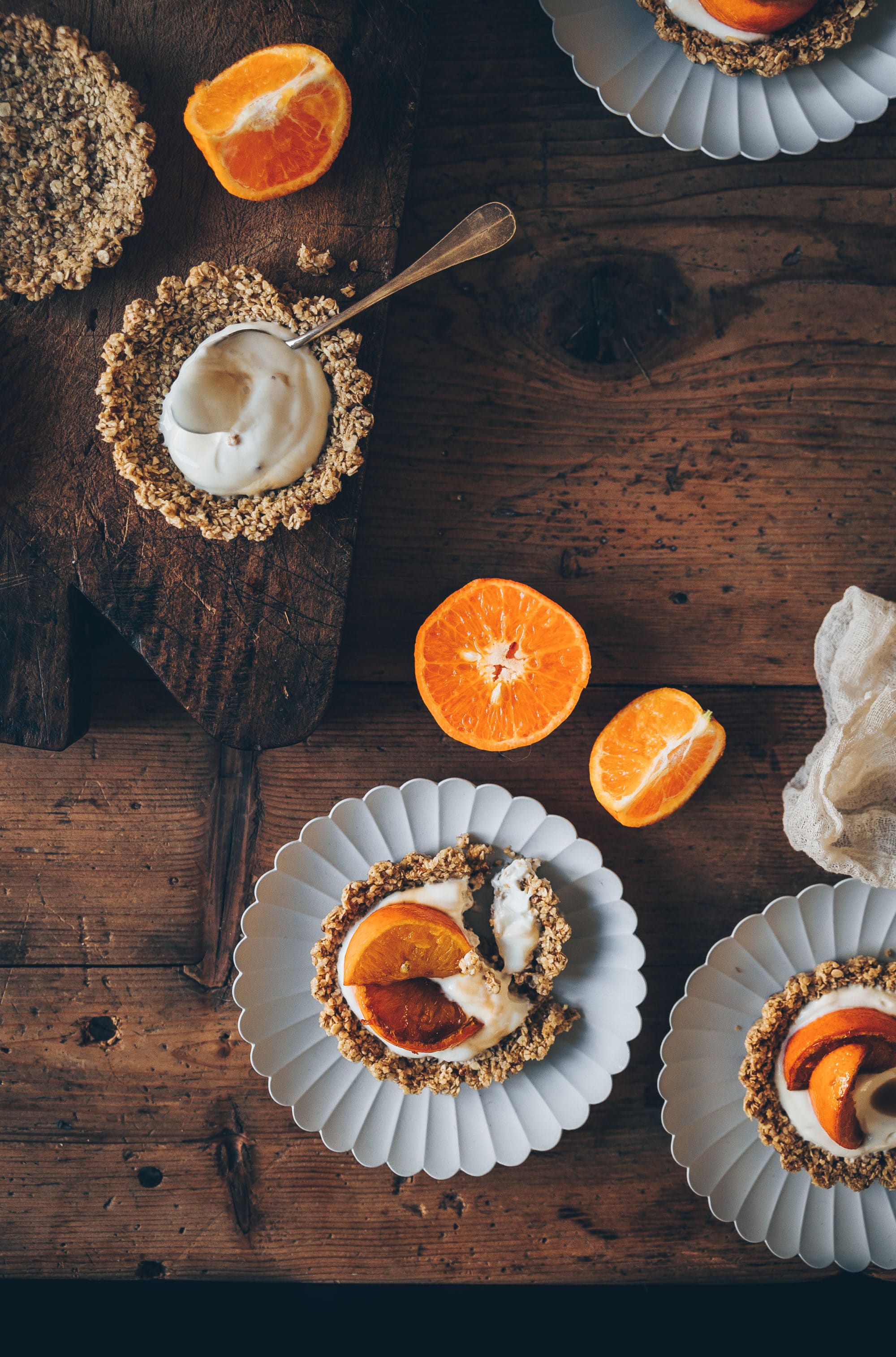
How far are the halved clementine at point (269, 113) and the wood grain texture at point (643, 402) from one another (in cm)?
22

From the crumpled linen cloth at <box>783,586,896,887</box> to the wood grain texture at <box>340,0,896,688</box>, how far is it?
10 cm

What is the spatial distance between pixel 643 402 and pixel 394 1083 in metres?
1.09

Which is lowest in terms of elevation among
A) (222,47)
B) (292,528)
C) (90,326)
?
(292,528)

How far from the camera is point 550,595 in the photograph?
1410 millimetres

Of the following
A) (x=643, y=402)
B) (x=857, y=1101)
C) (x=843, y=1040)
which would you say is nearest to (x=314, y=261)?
(x=643, y=402)

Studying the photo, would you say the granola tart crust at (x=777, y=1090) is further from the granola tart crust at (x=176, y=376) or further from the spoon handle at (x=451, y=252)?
the spoon handle at (x=451, y=252)

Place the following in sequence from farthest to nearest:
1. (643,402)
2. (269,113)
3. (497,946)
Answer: (643,402)
(497,946)
(269,113)

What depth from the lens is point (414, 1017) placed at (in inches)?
47.9

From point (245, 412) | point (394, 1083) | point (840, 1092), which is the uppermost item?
point (245, 412)

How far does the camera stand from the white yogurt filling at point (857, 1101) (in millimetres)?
1274

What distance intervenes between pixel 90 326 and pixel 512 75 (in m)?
0.74

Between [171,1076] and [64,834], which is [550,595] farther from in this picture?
[171,1076]

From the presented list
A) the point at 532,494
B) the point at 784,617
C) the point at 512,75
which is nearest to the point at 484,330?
the point at 532,494

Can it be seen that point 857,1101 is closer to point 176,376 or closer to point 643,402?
point 643,402
